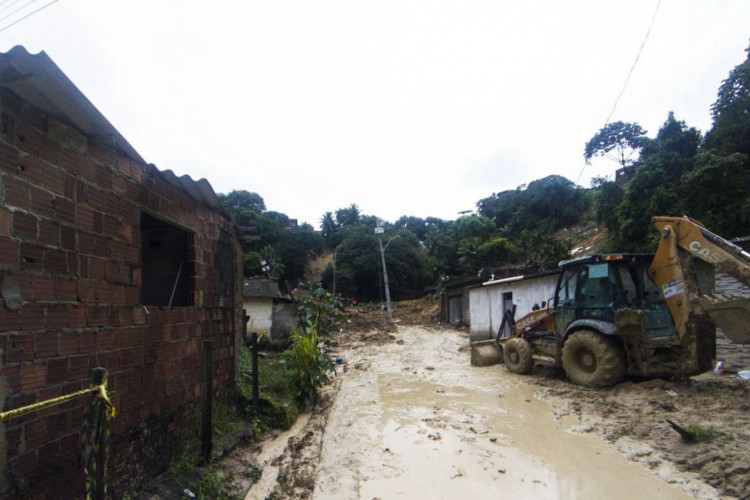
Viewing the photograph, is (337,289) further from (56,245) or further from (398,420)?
(56,245)

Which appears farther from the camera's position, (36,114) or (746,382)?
(746,382)

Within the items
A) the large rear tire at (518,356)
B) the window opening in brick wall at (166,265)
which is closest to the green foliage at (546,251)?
the large rear tire at (518,356)

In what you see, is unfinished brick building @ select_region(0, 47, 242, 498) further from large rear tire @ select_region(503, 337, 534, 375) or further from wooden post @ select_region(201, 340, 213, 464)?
large rear tire @ select_region(503, 337, 534, 375)

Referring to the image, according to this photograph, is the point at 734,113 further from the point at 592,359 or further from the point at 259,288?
the point at 259,288

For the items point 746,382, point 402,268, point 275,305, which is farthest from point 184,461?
point 402,268

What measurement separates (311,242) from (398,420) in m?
42.9

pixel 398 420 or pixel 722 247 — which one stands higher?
pixel 722 247

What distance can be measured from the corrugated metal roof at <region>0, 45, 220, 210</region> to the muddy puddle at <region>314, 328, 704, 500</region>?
3941mm

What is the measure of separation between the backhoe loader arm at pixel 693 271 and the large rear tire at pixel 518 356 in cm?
344

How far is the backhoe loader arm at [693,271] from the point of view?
600 cm

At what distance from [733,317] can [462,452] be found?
418 cm

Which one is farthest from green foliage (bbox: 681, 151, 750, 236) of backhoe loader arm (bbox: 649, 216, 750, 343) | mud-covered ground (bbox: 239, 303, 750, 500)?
backhoe loader arm (bbox: 649, 216, 750, 343)

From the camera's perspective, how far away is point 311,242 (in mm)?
49438

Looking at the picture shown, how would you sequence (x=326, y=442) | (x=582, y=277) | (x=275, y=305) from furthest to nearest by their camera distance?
(x=275, y=305) < (x=582, y=277) < (x=326, y=442)
